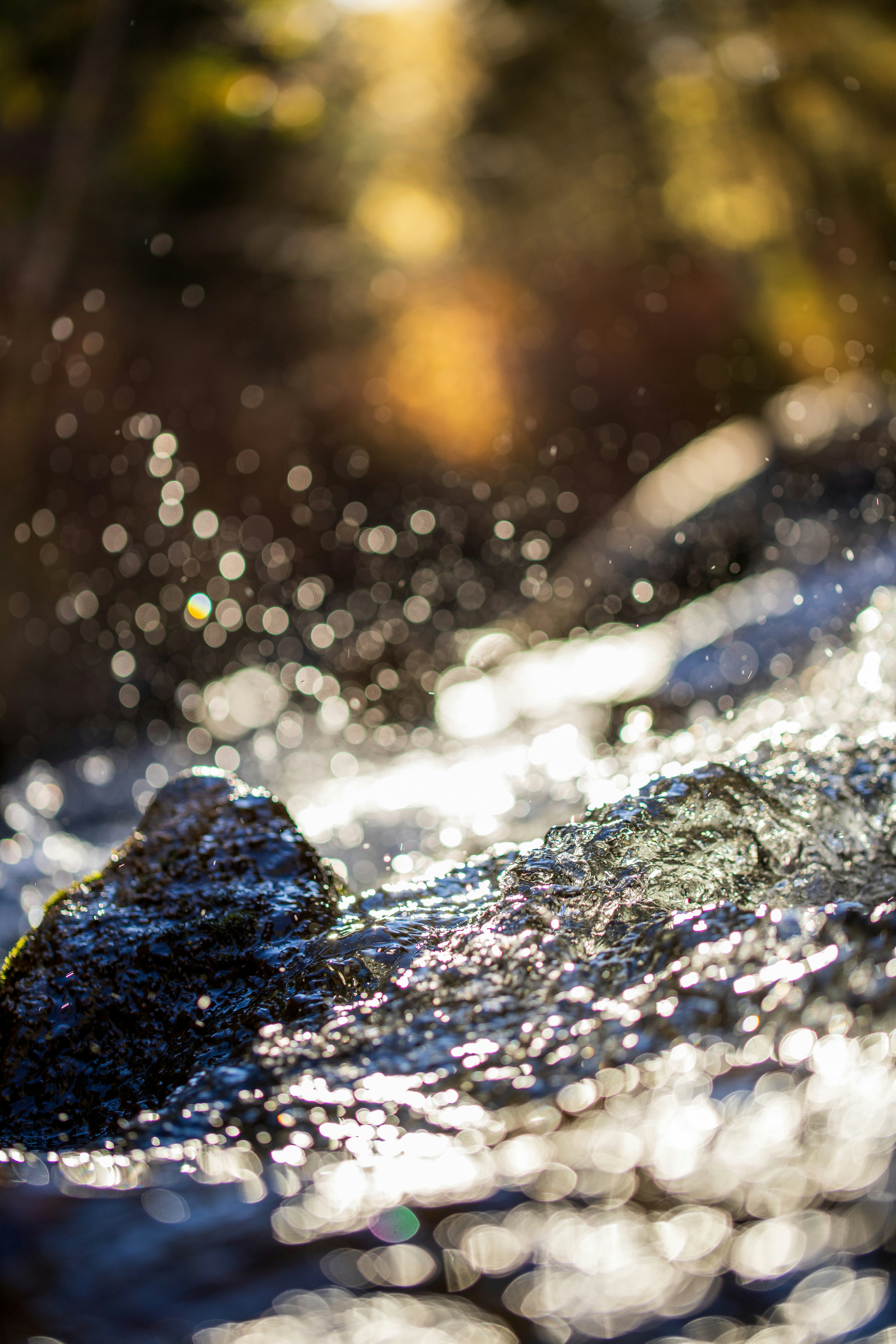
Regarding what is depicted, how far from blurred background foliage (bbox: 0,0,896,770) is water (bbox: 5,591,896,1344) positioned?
12.0 ft

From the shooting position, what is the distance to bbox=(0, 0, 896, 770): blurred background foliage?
261 inches

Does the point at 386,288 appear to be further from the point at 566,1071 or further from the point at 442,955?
the point at 566,1071

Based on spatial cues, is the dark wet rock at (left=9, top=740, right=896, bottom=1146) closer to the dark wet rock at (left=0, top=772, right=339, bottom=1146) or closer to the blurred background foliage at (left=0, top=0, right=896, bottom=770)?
the dark wet rock at (left=0, top=772, right=339, bottom=1146)

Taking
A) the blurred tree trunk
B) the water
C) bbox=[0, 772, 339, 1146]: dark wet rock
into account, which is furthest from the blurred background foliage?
the water

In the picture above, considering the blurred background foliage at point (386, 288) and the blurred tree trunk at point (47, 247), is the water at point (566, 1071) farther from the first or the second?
the blurred tree trunk at point (47, 247)

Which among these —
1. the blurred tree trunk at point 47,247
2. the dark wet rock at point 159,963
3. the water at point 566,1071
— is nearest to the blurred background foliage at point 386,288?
the blurred tree trunk at point 47,247

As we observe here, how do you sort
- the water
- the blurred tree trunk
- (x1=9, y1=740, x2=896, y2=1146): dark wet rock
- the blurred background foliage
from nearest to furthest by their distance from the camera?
the water < (x1=9, y1=740, x2=896, y2=1146): dark wet rock < the blurred background foliage < the blurred tree trunk

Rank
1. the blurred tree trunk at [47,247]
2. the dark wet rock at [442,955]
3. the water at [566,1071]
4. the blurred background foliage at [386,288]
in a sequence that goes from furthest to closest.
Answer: the blurred tree trunk at [47,247]
the blurred background foliage at [386,288]
the dark wet rock at [442,955]
the water at [566,1071]

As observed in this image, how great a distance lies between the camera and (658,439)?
9.67 metres

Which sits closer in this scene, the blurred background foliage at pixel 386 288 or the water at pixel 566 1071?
the water at pixel 566 1071

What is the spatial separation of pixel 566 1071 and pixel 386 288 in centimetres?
940

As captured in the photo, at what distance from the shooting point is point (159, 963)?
1616 millimetres

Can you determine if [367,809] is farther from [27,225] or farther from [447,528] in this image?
[27,225]

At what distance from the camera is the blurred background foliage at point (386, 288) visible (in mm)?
6625
